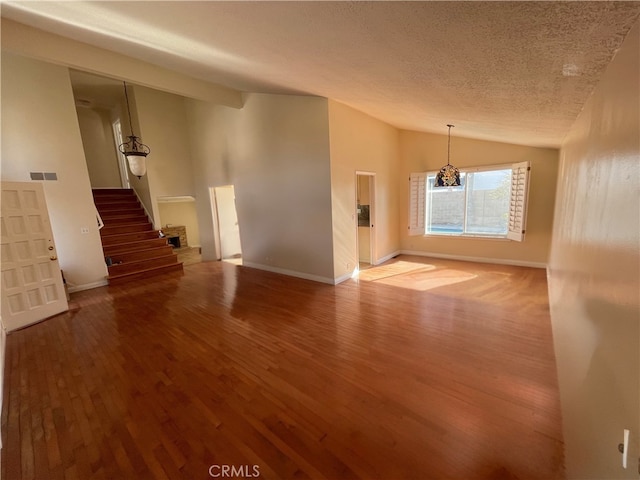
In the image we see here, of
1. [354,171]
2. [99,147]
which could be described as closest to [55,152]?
[99,147]

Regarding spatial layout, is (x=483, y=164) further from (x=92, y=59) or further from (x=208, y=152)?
(x=92, y=59)

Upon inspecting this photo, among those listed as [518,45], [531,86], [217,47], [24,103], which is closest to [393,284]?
[531,86]

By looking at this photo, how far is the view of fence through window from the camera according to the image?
5.29 meters

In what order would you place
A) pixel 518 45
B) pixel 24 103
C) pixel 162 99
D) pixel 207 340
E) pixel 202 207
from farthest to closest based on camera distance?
1. pixel 202 207
2. pixel 162 99
3. pixel 24 103
4. pixel 207 340
5. pixel 518 45

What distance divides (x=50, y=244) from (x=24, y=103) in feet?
8.14

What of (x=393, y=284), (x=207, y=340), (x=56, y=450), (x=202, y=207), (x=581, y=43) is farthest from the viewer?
(x=202, y=207)

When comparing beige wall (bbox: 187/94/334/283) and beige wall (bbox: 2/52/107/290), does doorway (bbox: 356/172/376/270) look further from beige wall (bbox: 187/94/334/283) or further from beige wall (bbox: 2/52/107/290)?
beige wall (bbox: 2/52/107/290)

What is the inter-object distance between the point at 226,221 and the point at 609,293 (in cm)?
716

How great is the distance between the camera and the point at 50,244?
12.0ft

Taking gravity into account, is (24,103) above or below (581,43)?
above

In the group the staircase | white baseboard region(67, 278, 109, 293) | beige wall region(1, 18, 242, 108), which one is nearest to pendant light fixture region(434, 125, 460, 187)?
beige wall region(1, 18, 242, 108)

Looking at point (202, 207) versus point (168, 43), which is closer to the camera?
point (168, 43)

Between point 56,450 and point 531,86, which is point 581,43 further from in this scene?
point 56,450

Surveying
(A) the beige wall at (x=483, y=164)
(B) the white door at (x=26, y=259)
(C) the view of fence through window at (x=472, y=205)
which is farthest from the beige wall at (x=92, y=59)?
(C) the view of fence through window at (x=472, y=205)
